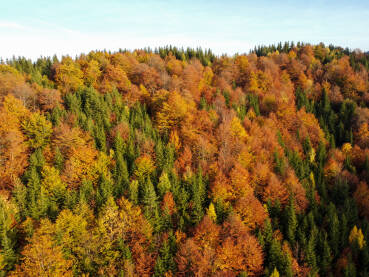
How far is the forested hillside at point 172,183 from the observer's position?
145 feet

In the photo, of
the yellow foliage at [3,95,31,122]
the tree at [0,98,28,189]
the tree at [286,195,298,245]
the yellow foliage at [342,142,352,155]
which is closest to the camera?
the tree at [286,195,298,245]

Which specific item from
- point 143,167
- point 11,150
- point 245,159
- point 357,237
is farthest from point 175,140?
point 357,237

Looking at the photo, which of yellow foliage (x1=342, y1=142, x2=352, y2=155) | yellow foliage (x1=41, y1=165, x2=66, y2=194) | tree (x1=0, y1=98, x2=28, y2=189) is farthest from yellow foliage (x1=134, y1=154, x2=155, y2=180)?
yellow foliage (x1=342, y1=142, x2=352, y2=155)

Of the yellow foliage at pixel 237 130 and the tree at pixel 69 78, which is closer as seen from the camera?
the yellow foliage at pixel 237 130

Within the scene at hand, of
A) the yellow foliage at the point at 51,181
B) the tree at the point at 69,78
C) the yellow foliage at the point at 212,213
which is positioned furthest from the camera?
the tree at the point at 69,78

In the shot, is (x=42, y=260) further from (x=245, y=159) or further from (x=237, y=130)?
(x=237, y=130)

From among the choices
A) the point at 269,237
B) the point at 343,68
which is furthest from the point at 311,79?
the point at 269,237

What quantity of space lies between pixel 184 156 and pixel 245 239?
26991mm

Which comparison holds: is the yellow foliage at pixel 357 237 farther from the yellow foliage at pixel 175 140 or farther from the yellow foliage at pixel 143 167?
the yellow foliage at pixel 175 140

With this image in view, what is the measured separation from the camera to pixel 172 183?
5878cm

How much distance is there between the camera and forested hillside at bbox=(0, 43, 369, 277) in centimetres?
4428

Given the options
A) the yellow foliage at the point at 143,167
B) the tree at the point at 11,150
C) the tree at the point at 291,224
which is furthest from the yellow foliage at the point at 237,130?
the tree at the point at 11,150

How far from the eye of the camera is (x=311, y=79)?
14025cm

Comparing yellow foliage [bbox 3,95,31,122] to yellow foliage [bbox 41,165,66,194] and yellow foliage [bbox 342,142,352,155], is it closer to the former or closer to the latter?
yellow foliage [bbox 41,165,66,194]
